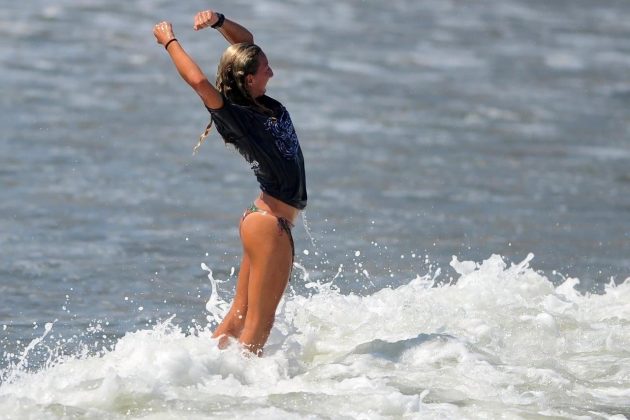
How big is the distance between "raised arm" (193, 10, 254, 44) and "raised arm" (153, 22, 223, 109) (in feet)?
0.86

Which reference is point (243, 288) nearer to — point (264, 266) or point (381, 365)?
point (264, 266)

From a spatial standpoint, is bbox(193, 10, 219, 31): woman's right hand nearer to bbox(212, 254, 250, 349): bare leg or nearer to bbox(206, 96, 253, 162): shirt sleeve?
bbox(206, 96, 253, 162): shirt sleeve

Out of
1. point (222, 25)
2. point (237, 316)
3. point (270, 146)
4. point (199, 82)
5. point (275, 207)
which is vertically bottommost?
point (237, 316)

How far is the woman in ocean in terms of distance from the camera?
8.49m

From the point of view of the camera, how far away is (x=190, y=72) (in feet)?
26.9

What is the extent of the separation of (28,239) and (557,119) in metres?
9.19

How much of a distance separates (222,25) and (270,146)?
3.06 ft

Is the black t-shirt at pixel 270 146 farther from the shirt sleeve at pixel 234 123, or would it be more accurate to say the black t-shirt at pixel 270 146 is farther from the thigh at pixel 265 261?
the thigh at pixel 265 261

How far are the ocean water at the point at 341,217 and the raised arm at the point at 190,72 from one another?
5.28 ft

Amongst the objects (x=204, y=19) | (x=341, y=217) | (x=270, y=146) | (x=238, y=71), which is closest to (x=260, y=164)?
(x=270, y=146)

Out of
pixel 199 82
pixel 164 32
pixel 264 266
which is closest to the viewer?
pixel 199 82

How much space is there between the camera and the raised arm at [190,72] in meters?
8.16

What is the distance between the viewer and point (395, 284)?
40.0 feet

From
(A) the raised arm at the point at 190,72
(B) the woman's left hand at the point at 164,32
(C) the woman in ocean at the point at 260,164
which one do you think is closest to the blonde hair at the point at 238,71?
(C) the woman in ocean at the point at 260,164
